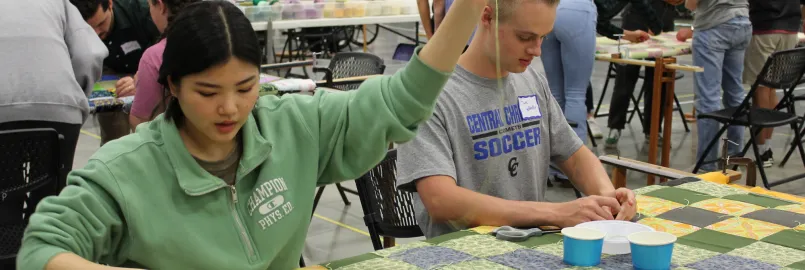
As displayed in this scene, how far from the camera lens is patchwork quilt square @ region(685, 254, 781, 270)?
72.6 inches

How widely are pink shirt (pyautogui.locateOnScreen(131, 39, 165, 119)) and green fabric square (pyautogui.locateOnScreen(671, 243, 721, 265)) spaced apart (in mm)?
1926

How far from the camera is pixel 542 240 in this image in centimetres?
204

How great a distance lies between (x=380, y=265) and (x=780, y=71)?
3964mm

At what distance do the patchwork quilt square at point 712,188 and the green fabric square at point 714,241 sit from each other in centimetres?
38

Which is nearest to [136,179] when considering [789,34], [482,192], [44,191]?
[482,192]

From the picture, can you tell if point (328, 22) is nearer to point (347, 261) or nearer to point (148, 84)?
point (148, 84)

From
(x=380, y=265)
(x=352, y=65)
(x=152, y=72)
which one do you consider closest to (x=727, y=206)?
(x=380, y=265)

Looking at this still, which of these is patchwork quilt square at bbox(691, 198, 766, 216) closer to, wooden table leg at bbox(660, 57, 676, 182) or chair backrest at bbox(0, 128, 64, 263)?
chair backrest at bbox(0, 128, 64, 263)

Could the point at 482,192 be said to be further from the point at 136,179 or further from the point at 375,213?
the point at 136,179

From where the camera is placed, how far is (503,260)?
6.19 ft

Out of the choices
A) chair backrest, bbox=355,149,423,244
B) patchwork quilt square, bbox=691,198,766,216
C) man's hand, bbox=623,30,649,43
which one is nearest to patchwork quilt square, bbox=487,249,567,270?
patchwork quilt square, bbox=691,198,766,216

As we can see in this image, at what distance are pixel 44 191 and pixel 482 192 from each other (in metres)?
1.58

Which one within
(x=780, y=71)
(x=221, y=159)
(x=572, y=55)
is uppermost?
(x=221, y=159)

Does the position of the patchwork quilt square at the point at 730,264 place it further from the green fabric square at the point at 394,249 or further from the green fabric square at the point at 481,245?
the green fabric square at the point at 394,249
